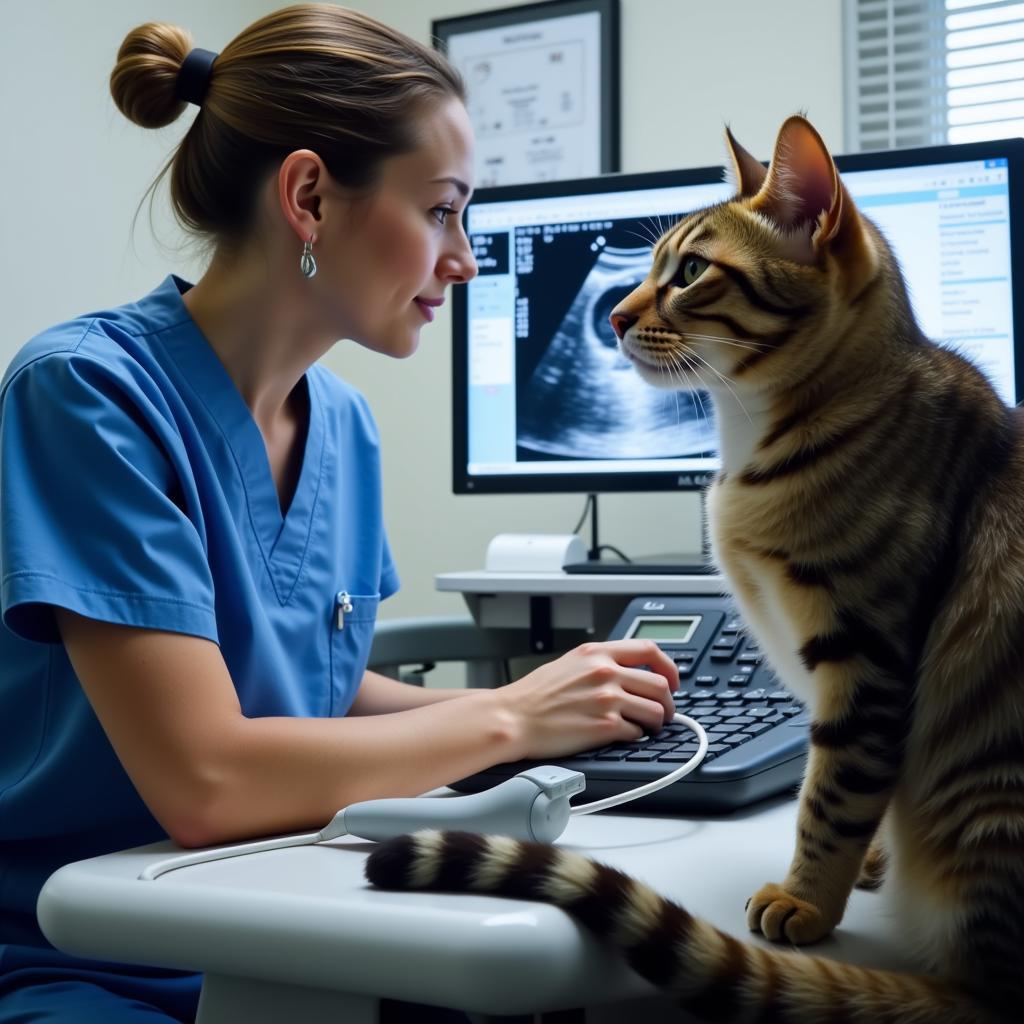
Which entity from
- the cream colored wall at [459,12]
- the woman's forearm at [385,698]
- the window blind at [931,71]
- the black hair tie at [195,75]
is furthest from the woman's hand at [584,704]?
the window blind at [931,71]

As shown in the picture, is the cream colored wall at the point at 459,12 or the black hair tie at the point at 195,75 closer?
the black hair tie at the point at 195,75

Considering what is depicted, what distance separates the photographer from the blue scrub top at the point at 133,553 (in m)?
0.75

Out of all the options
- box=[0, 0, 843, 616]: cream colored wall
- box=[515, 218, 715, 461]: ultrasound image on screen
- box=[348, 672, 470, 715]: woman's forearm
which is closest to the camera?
box=[348, 672, 470, 715]: woman's forearm

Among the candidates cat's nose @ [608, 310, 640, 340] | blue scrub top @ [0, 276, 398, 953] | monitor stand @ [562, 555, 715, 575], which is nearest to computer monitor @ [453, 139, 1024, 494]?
monitor stand @ [562, 555, 715, 575]

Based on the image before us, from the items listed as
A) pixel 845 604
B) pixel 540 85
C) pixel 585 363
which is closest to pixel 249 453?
pixel 845 604

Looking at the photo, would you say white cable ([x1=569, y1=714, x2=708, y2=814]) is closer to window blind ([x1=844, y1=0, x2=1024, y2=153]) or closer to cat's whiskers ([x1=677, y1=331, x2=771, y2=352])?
cat's whiskers ([x1=677, y1=331, x2=771, y2=352])

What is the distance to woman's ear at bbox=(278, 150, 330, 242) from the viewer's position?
0.98 meters

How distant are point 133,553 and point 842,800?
1.50 ft

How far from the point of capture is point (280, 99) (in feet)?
3.22

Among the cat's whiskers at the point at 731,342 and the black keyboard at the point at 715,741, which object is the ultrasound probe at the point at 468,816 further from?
the cat's whiskers at the point at 731,342

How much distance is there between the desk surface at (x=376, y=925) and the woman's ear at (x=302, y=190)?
554mm

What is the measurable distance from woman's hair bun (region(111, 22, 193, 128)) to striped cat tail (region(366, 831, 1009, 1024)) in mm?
769

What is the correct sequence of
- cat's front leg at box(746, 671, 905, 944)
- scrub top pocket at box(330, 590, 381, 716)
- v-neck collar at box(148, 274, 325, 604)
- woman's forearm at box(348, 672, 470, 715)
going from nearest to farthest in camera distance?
cat's front leg at box(746, 671, 905, 944) < v-neck collar at box(148, 274, 325, 604) < scrub top pocket at box(330, 590, 381, 716) < woman's forearm at box(348, 672, 470, 715)

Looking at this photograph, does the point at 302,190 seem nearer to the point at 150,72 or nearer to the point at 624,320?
the point at 150,72
